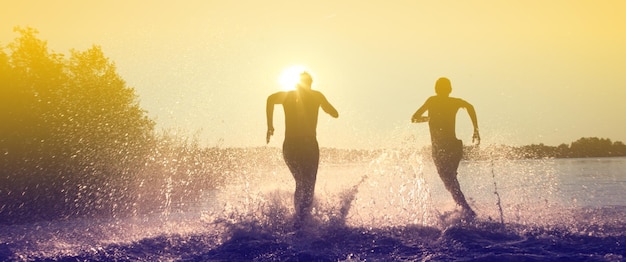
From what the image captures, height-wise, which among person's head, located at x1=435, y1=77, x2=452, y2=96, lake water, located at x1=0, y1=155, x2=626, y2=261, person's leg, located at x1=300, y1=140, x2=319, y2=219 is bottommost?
lake water, located at x1=0, y1=155, x2=626, y2=261

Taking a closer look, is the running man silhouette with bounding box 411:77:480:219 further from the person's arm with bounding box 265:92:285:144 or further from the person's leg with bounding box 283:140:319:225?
the person's arm with bounding box 265:92:285:144

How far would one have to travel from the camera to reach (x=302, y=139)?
9070 mm

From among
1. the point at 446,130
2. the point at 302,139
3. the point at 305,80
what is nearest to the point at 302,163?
the point at 302,139

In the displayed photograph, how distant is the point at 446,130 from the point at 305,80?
2895 mm

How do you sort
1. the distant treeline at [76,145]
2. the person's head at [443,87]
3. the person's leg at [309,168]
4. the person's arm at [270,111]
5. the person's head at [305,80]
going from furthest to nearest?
the distant treeline at [76,145] < the person's head at [443,87] < the person's arm at [270,111] < the person's head at [305,80] < the person's leg at [309,168]

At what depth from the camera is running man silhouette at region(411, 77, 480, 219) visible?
9891 millimetres

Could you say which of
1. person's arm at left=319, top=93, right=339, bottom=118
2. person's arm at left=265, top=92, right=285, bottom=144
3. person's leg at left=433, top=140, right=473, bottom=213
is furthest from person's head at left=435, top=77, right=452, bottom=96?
person's arm at left=265, top=92, right=285, bottom=144

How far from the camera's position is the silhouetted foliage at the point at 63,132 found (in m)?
20.7

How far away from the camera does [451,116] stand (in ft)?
33.2

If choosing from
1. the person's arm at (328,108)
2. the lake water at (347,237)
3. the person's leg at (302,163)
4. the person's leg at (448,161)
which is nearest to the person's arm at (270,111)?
the person's leg at (302,163)

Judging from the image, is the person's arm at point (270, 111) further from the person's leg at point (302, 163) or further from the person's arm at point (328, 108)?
the person's arm at point (328, 108)

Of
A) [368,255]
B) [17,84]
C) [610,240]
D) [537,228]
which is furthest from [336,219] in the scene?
[17,84]

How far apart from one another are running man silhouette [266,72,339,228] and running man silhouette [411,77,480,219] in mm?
2238

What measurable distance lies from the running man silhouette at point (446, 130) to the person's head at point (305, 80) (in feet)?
7.32
